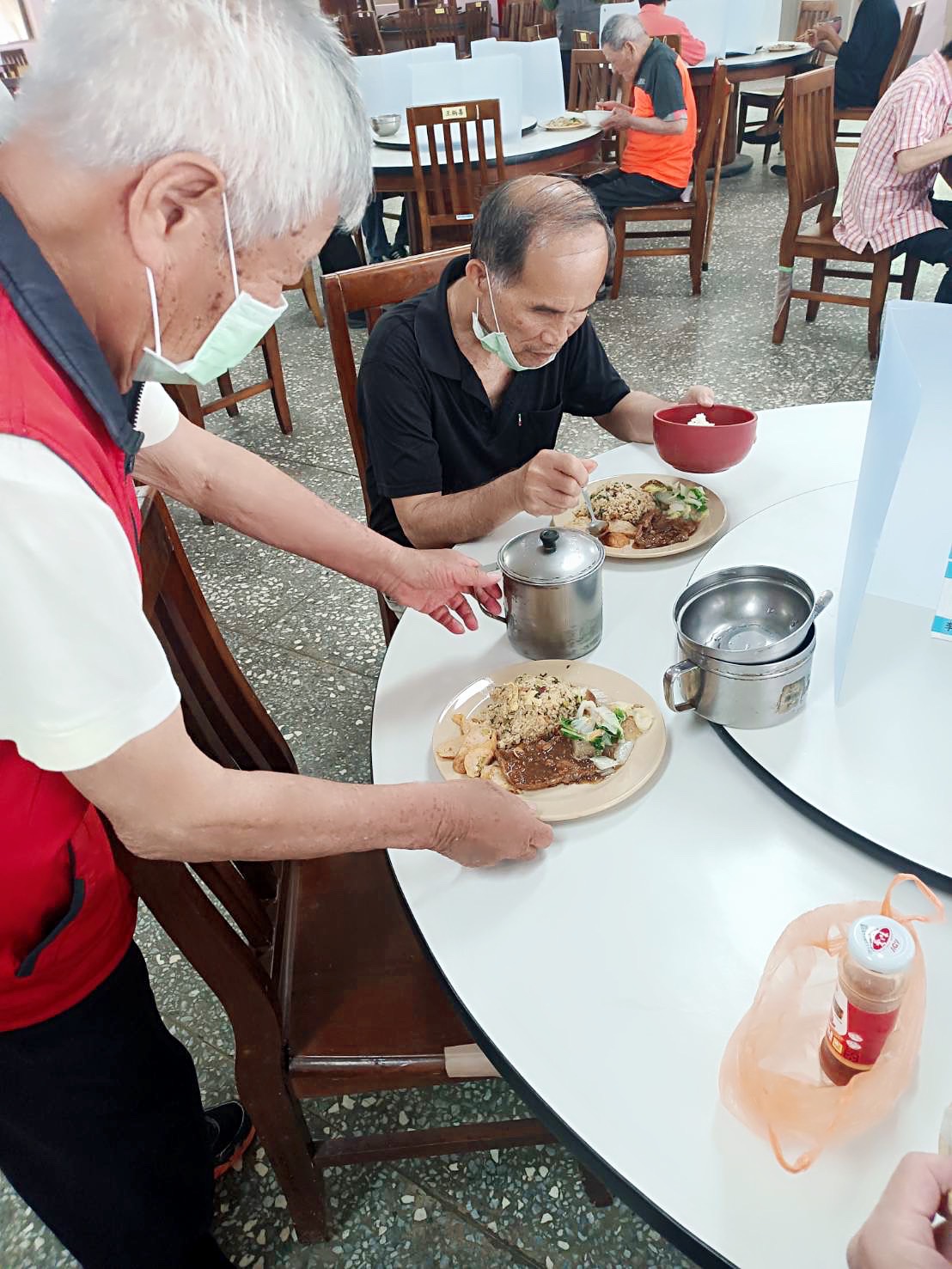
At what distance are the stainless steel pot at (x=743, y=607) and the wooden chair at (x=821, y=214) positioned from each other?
3.03m

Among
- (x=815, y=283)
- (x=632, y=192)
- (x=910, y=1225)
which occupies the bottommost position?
(x=815, y=283)

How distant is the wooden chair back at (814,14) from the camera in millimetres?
7613

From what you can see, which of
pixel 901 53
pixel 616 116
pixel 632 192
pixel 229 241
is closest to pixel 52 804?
pixel 229 241

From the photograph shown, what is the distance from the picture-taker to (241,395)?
3518 millimetres

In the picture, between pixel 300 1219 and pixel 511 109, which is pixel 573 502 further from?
pixel 511 109

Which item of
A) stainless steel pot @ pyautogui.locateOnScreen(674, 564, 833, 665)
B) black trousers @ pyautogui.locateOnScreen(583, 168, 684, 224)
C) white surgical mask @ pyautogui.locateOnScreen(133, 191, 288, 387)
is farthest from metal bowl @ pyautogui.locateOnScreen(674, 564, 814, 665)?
black trousers @ pyautogui.locateOnScreen(583, 168, 684, 224)

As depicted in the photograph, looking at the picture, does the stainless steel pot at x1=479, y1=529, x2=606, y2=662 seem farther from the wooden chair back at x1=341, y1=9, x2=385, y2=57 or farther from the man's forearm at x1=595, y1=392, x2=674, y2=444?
the wooden chair back at x1=341, y1=9, x2=385, y2=57

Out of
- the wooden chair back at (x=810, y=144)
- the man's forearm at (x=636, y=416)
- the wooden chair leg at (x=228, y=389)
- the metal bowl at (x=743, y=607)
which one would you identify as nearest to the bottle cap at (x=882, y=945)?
the metal bowl at (x=743, y=607)

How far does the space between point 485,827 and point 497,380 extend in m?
1.06

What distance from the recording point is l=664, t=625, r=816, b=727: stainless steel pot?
100 cm

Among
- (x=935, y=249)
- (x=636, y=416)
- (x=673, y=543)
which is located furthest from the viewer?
(x=935, y=249)

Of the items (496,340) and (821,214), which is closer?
(496,340)

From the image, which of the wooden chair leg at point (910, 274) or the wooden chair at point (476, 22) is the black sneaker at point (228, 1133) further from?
the wooden chair at point (476, 22)

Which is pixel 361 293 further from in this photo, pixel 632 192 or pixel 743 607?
pixel 632 192
